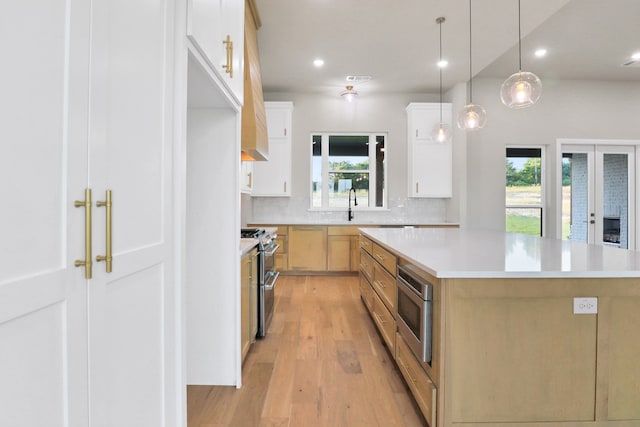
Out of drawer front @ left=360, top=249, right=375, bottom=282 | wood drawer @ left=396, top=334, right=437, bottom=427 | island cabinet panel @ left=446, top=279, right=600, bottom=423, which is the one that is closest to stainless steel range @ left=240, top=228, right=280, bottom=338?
drawer front @ left=360, top=249, right=375, bottom=282

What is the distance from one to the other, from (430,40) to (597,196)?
402cm

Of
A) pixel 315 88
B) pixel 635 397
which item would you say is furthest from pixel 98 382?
pixel 315 88

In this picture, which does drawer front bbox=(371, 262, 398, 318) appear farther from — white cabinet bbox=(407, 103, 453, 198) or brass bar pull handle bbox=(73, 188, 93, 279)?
white cabinet bbox=(407, 103, 453, 198)

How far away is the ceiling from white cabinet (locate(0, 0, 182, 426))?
289cm

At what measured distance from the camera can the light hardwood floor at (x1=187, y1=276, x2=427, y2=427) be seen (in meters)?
1.83

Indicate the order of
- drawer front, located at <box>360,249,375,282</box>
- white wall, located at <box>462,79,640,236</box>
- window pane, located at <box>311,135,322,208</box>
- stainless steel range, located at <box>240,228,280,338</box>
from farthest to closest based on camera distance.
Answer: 1. window pane, located at <box>311,135,322,208</box>
2. white wall, located at <box>462,79,640,236</box>
3. drawer front, located at <box>360,249,375,282</box>
4. stainless steel range, located at <box>240,228,280,338</box>

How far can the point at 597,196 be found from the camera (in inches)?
227

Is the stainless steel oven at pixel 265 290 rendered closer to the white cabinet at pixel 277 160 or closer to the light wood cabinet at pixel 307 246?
the light wood cabinet at pixel 307 246

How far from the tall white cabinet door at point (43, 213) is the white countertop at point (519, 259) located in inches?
49.7

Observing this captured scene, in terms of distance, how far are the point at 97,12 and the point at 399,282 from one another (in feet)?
6.20

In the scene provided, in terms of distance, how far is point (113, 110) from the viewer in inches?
35.0

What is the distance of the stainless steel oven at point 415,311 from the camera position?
1.63 m

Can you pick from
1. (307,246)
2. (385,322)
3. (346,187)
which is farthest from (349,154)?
(385,322)

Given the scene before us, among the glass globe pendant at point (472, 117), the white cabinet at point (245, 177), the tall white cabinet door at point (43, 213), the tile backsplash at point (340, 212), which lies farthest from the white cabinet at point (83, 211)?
the tile backsplash at point (340, 212)
